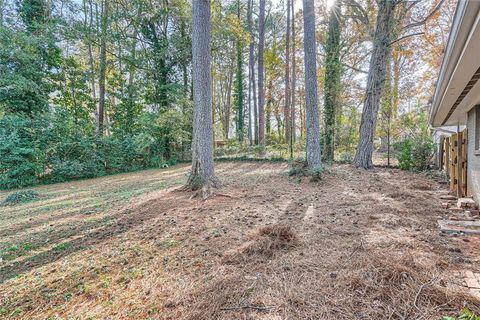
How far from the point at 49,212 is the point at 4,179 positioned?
5.44 m

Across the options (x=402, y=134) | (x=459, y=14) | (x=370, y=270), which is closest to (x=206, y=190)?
(x=370, y=270)

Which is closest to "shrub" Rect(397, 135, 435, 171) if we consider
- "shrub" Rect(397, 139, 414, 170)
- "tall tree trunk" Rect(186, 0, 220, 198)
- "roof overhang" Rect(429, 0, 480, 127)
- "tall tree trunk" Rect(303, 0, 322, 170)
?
"shrub" Rect(397, 139, 414, 170)

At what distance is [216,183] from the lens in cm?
511

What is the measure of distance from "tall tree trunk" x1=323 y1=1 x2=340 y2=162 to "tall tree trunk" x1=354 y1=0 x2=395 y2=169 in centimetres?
145

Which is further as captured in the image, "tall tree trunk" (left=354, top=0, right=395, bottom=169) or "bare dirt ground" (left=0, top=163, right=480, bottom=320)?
"tall tree trunk" (left=354, top=0, right=395, bottom=169)

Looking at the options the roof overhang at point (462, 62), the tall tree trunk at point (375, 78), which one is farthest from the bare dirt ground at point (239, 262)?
the tall tree trunk at point (375, 78)

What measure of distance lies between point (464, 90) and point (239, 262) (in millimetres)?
3296

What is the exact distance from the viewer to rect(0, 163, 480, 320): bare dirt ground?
1618mm

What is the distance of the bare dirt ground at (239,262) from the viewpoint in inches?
63.7

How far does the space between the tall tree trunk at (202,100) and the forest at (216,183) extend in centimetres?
3

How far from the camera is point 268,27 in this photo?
15.8 m

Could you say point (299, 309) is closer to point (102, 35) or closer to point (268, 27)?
point (102, 35)

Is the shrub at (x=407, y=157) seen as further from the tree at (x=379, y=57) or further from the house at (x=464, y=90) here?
the house at (x=464, y=90)

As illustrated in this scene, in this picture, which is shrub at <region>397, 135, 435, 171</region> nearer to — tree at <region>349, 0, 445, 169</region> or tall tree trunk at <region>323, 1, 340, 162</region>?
tree at <region>349, 0, 445, 169</region>
